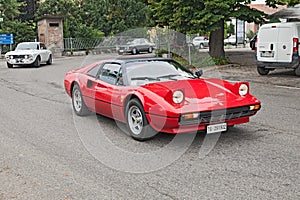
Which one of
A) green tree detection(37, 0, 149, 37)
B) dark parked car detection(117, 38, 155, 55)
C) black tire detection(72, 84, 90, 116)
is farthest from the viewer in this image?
green tree detection(37, 0, 149, 37)

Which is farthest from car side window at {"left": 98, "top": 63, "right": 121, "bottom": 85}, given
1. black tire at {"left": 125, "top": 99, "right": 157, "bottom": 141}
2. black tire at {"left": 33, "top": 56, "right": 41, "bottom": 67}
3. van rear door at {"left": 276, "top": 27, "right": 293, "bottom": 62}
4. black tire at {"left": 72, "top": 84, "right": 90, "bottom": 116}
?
black tire at {"left": 33, "top": 56, "right": 41, "bottom": 67}

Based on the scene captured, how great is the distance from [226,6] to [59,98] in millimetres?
9261

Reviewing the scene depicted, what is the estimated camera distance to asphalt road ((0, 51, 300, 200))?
445 cm

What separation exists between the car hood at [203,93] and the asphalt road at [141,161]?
0.61 meters

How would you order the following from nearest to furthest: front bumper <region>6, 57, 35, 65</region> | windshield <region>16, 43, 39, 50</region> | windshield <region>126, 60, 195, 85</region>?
windshield <region>126, 60, 195, 85</region>
front bumper <region>6, 57, 35, 65</region>
windshield <region>16, 43, 39, 50</region>

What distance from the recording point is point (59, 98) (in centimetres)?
1099

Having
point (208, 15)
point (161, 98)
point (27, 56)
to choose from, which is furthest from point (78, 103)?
point (27, 56)

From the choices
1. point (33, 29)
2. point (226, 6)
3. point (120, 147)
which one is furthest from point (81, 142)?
point (33, 29)

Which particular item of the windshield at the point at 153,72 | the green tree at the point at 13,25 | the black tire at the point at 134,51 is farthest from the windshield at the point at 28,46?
the windshield at the point at 153,72

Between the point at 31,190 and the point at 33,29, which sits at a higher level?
the point at 33,29

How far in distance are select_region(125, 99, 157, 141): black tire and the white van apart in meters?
9.12

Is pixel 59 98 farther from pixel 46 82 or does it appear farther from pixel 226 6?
pixel 226 6

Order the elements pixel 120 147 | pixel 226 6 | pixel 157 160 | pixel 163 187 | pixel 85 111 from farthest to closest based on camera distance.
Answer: pixel 226 6 < pixel 85 111 < pixel 120 147 < pixel 157 160 < pixel 163 187

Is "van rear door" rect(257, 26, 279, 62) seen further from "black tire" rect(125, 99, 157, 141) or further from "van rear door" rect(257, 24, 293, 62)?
"black tire" rect(125, 99, 157, 141)
